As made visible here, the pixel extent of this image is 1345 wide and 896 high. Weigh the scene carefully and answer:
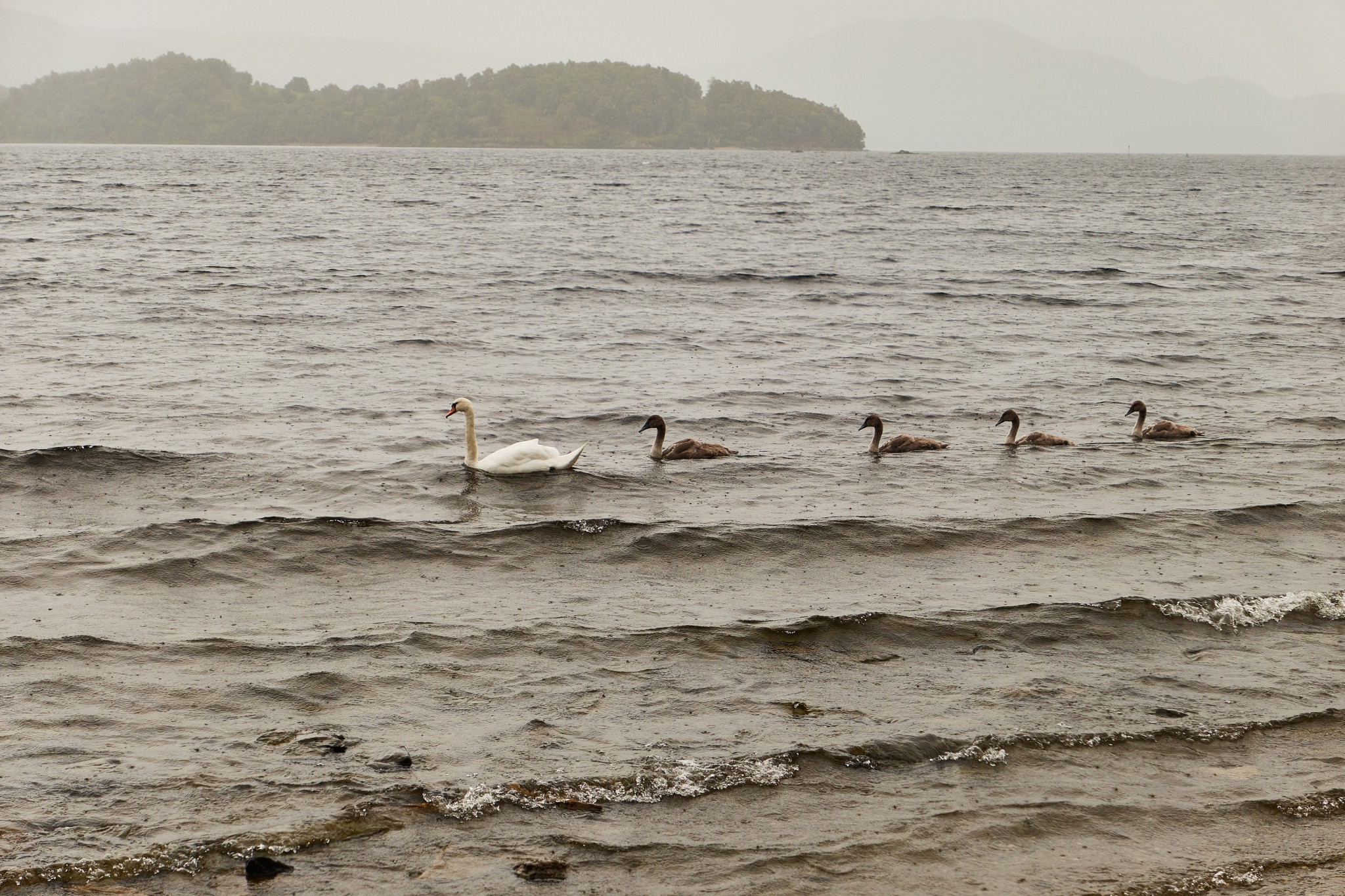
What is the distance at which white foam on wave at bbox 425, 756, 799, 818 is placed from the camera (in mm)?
6043

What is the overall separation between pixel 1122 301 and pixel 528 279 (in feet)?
45.5

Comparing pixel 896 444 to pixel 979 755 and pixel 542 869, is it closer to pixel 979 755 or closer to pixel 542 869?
pixel 979 755

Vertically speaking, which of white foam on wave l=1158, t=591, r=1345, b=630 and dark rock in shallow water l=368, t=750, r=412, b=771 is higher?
white foam on wave l=1158, t=591, r=1345, b=630

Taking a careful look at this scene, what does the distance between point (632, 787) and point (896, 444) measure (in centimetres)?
831

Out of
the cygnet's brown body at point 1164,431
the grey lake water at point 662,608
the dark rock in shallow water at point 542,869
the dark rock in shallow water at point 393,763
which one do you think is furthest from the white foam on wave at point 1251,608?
the cygnet's brown body at point 1164,431

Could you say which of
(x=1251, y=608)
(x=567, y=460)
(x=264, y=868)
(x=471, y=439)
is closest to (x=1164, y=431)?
(x=1251, y=608)

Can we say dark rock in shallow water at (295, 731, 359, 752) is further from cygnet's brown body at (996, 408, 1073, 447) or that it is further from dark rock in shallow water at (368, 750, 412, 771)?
cygnet's brown body at (996, 408, 1073, 447)

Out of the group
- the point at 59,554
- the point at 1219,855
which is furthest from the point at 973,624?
the point at 59,554

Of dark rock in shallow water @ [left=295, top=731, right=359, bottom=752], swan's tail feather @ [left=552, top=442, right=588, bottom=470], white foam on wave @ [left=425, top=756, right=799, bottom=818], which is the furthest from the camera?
swan's tail feather @ [left=552, top=442, right=588, bottom=470]

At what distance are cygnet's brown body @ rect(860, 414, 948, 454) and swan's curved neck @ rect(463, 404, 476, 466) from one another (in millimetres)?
4494

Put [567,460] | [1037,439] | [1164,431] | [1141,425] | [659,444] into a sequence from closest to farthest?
1. [567,460]
2. [659,444]
3. [1037,439]
4. [1164,431]
5. [1141,425]

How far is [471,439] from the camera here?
42.4 ft

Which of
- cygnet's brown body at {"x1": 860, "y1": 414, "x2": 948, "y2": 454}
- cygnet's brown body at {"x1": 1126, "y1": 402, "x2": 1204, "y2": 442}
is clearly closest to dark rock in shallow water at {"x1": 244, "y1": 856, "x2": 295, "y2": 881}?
cygnet's brown body at {"x1": 860, "y1": 414, "x2": 948, "y2": 454}

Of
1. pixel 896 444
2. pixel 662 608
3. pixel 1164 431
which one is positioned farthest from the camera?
pixel 1164 431
